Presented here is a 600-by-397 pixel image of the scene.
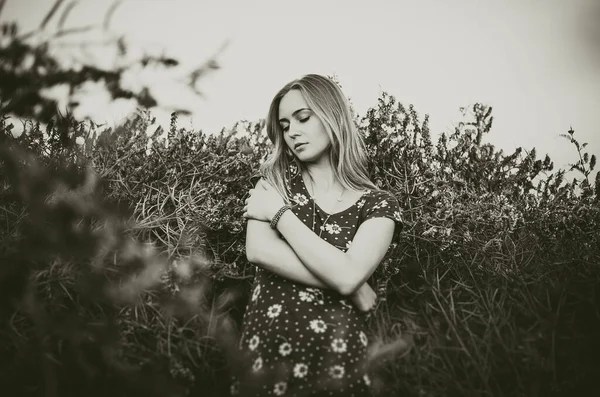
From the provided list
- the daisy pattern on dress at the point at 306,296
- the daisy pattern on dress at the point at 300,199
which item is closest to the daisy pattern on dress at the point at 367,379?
the daisy pattern on dress at the point at 306,296

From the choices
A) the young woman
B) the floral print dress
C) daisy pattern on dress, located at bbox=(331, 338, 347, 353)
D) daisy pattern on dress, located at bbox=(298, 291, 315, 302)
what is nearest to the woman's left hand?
the young woman

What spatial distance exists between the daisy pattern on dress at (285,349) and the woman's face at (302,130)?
110cm

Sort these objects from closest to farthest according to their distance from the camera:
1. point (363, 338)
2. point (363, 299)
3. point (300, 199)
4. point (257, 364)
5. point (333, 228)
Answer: point (257, 364) < point (363, 338) < point (363, 299) < point (333, 228) < point (300, 199)

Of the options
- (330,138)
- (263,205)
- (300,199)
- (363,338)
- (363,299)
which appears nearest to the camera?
(363,338)

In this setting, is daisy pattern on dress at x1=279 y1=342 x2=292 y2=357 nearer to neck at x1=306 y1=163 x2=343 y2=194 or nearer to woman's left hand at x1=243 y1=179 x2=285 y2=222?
woman's left hand at x1=243 y1=179 x2=285 y2=222

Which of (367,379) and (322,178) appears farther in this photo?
(322,178)

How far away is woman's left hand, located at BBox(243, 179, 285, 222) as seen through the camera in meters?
2.11

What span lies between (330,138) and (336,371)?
1333 mm

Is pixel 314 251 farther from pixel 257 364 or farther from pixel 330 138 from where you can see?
pixel 330 138

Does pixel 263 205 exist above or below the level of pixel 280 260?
above

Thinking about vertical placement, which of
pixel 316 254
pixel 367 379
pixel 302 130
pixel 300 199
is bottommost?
pixel 367 379

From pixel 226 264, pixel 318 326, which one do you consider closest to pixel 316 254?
pixel 318 326

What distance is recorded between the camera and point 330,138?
255 cm

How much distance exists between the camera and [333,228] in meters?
2.28
